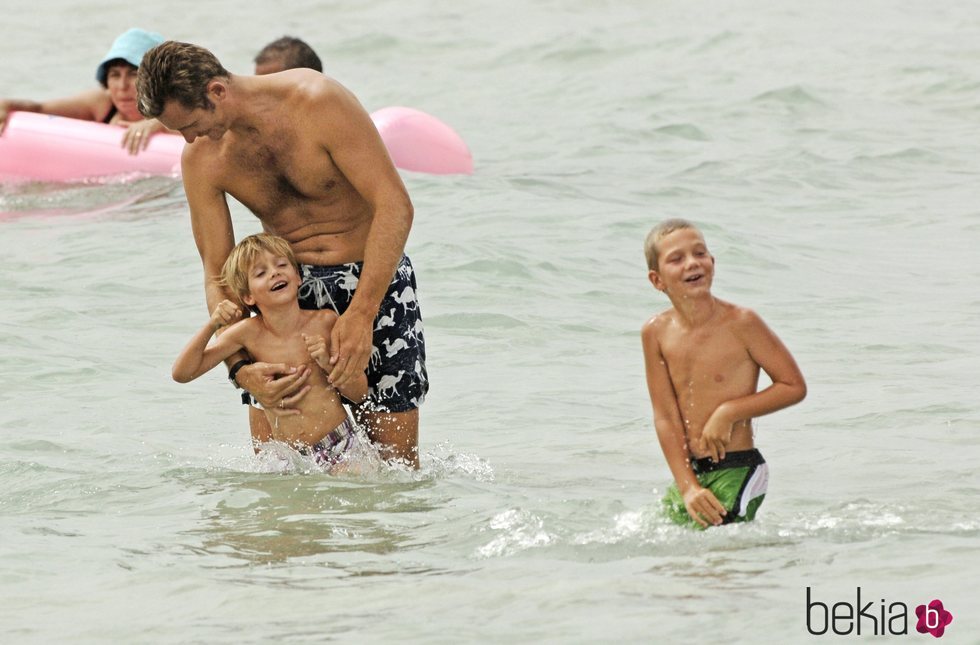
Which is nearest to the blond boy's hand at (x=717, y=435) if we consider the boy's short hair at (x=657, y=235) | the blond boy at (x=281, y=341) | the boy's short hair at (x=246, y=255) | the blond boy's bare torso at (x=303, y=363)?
the boy's short hair at (x=657, y=235)

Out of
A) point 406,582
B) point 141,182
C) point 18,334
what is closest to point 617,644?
point 406,582

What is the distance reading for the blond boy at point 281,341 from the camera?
204 inches

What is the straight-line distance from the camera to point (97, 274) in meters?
9.95

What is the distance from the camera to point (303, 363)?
531 cm

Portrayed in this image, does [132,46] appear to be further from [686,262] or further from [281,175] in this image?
[686,262]

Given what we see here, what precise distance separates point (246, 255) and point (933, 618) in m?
2.49

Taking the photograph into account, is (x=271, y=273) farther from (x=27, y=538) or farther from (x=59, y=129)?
(x=59, y=129)

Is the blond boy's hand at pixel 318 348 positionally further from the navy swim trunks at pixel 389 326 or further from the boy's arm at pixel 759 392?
the boy's arm at pixel 759 392

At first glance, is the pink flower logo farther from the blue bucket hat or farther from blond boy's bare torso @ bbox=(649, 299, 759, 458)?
the blue bucket hat

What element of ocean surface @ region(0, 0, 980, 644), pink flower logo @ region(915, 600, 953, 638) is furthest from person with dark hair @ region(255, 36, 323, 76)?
pink flower logo @ region(915, 600, 953, 638)

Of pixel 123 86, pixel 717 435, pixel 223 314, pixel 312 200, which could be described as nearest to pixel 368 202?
pixel 312 200

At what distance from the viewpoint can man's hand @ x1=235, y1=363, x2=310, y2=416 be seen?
5.27m

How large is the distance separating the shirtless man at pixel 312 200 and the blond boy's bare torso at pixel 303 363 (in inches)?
1.7

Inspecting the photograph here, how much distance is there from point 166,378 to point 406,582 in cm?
347
